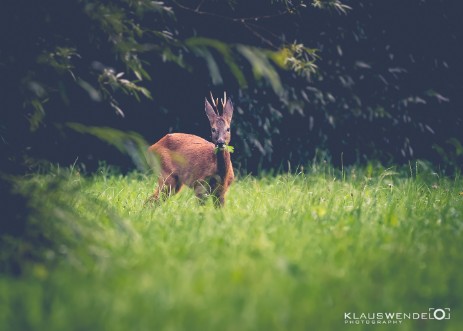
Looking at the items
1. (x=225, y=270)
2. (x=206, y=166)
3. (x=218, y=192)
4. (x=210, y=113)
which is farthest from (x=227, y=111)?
(x=225, y=270)

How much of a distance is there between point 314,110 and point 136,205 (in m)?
3.70

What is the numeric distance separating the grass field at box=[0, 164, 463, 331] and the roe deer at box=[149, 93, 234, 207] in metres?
1.19

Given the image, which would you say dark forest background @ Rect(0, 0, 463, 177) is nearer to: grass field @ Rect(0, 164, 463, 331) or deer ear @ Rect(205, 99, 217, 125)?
deer ear @ Rect(205, 99, 217, 125)

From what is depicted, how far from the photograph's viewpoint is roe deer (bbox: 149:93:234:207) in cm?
673

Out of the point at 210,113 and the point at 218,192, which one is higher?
the point at 210,113

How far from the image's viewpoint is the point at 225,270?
12.5 feet

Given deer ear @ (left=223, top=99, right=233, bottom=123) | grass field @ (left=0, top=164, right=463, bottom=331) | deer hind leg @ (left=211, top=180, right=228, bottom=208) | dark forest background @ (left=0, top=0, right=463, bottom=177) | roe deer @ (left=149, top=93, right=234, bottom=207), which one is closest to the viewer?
→ grass field @ (left=0, top=164, right=463, bottom=331)

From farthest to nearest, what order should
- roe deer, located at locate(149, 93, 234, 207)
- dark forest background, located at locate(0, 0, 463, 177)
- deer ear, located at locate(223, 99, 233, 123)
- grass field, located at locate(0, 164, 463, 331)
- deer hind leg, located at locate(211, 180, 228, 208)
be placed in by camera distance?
dark forest background, located at locate(0, 0, 463, 177) < deer ear, located at locate(223, 99, 233, 123) < roe deer, located at locate(149, 93, 234, 207) < deer hind leg, located at locate(211, 180, 228, 208) < grass field, located at locate(0, 164, 463, 331)

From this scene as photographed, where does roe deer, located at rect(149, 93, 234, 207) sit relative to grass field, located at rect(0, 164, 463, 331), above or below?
below

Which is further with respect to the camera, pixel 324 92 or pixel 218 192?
pixel 324 92

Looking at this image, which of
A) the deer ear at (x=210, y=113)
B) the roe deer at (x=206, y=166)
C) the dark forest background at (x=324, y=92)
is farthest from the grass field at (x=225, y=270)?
the dark forest background at (x=324, y=92)

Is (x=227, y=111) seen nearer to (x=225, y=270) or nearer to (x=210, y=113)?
(x=210, y=113)

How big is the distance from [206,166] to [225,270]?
3.25 m

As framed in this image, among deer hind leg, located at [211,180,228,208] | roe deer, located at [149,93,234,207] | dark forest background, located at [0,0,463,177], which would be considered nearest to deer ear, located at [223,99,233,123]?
roe deer, located at [149,93,234,207]
